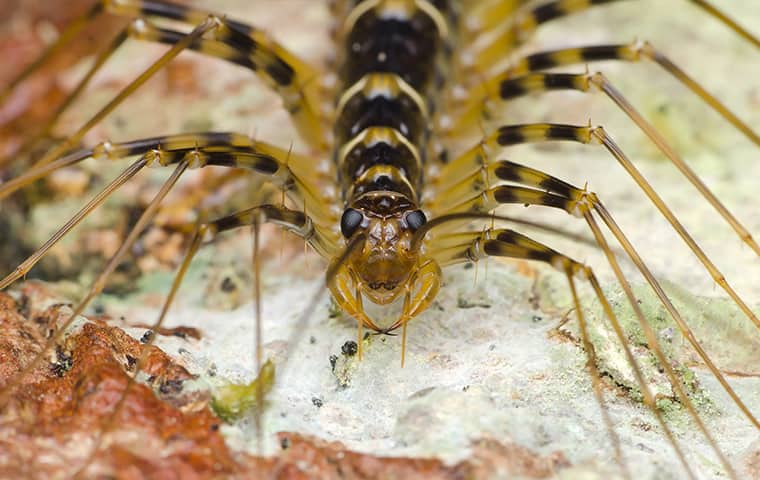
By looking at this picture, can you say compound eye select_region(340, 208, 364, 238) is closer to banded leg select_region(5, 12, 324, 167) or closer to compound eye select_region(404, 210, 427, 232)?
compound eye select_region(404, 210, 427, 232)

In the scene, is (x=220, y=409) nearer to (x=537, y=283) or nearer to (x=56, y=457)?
(x=56, y=457)

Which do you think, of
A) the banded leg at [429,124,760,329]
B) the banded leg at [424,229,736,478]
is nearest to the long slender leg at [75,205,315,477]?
the banded leg at [424,229,736,478]

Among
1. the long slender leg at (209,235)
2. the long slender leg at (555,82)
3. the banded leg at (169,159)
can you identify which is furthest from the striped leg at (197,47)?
the long slender leg at (555,82)

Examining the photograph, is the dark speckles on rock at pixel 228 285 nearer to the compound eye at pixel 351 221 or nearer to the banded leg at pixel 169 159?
the banded leg at pixel 169 159

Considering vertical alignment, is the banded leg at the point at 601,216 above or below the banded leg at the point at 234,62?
below

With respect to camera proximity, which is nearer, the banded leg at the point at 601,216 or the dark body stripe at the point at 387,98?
the banded leg at the point at 601,216
